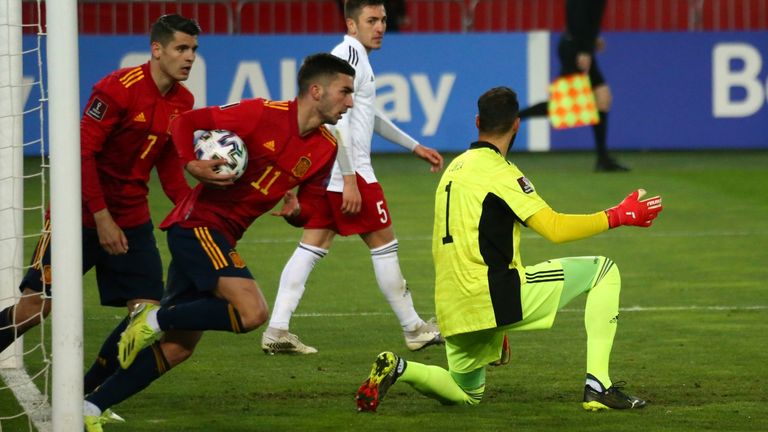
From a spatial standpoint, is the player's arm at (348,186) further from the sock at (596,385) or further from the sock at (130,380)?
the sock at (130,380)

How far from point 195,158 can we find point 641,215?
6.12ft

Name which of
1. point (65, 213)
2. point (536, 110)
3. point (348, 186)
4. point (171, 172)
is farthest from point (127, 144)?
point (536, 110)

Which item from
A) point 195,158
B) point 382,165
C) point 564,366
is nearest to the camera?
point 195,158

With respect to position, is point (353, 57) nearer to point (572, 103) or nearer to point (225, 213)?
point (225, 213)

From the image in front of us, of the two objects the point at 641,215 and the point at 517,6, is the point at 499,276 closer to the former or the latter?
the point at 641,215

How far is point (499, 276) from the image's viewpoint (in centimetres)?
638

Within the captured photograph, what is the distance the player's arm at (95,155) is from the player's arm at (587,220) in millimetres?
1788

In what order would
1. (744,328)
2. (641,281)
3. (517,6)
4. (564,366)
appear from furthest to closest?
1. (517,6)
2. (641,281)
3. (744,328)
4. (564,366)

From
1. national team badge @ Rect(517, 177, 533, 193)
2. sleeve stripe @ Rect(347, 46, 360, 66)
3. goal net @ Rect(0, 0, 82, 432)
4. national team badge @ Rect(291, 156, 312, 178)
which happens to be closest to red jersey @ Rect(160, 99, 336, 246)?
national team badge @ Rect(291, 156, 312, 178)

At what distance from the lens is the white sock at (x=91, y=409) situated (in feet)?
19.5

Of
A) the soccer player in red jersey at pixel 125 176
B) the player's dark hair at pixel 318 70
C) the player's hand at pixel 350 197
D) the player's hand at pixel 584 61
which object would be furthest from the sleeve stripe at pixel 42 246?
the player's hand at pixel 584 61

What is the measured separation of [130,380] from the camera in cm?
603

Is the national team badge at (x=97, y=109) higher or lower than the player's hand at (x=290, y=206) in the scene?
higher

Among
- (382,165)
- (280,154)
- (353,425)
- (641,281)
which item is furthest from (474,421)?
(382,165)
